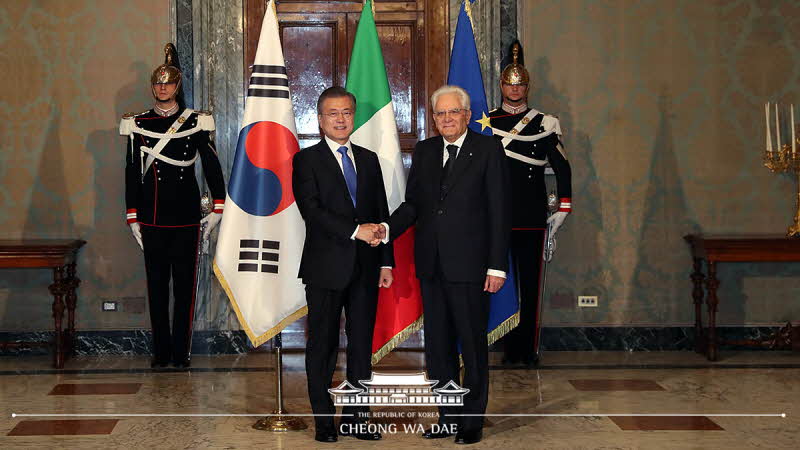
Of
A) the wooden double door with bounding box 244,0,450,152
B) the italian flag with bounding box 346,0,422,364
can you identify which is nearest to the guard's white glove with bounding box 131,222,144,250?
the wooden double door with bounding box 244,0,450,152

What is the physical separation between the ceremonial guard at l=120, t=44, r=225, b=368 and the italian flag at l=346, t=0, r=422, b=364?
5.29ft

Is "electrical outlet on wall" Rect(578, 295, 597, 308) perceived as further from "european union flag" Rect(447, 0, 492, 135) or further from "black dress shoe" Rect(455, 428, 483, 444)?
"black dress shoe" Rect(455, 428, 483, 444)

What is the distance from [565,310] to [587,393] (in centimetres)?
148

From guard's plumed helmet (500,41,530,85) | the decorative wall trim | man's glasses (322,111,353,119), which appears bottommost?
the decorative wall trim

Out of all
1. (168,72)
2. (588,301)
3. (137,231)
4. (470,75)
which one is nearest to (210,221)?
(137,231)

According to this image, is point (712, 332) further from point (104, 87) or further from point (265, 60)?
point (104, 87)

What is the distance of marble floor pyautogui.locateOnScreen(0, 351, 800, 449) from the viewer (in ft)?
14.1

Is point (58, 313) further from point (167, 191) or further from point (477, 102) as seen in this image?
point (477, 102)

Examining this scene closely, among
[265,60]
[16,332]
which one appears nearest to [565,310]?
[265,60]

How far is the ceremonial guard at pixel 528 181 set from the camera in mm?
6152

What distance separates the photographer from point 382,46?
262 inches

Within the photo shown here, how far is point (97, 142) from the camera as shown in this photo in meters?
6.59

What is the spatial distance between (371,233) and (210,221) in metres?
2.29

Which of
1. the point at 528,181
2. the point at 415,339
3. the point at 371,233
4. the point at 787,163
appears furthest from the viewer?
the point at 415,339
